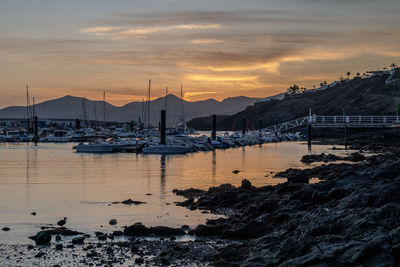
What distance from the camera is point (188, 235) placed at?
66.3 ft

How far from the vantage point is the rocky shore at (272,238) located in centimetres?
1329

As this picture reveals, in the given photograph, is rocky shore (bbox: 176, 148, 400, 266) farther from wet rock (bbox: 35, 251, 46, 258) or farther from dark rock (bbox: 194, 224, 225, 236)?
wet rock (bbox: 35, 251, 46, 258)

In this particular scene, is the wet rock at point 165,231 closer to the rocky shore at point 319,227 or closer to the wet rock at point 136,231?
the wet rock at point 136,231

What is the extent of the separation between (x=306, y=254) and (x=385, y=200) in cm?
523

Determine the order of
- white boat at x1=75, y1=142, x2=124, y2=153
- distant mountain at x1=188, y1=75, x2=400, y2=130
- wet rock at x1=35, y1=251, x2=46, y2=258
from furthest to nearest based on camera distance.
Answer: distant mountain at x1=188, y1=75, x2=400, y2=130
white boat at x1=75, y1=142, x2=124, y2=153
wet rock at x1=35, y1=251, x2=46, y2=258

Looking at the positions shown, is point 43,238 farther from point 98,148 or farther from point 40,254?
point 98,148

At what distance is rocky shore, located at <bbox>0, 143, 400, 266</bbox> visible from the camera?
43.6ft

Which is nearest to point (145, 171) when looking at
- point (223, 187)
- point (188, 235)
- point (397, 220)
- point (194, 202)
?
point (223, 187)

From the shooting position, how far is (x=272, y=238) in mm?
16500

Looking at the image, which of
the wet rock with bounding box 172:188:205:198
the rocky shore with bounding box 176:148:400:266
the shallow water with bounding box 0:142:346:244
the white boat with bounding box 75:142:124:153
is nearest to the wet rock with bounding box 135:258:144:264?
the rocky shore with bounding box 176:148:400:266

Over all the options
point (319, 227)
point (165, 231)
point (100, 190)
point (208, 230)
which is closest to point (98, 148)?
point (100, 190)

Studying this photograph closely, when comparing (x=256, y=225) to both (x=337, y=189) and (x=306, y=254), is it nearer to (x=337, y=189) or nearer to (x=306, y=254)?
(x=337, y=189)

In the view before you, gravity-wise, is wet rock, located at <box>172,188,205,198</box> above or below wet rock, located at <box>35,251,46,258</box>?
above

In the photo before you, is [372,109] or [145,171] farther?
[372,109]
